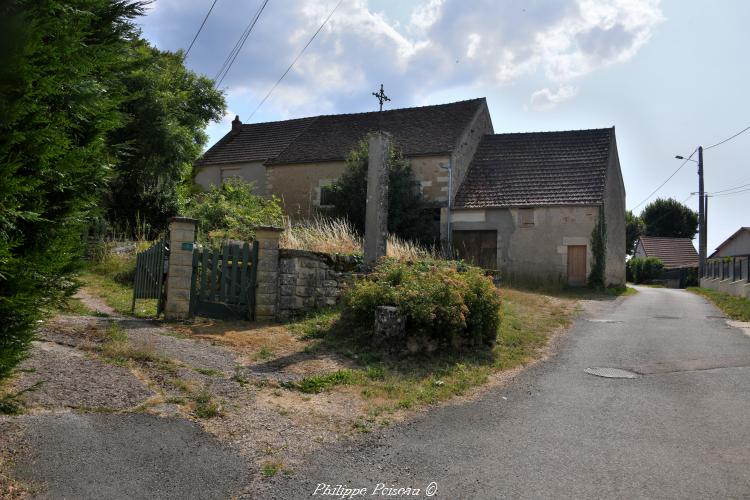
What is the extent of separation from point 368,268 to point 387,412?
18.5 ft

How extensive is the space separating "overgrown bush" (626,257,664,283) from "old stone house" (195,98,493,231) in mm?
22490

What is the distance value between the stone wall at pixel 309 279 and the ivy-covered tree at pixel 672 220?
52860 mm

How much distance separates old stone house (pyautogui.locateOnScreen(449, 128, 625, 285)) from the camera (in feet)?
70.3

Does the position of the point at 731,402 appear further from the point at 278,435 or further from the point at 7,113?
the point at 7,113

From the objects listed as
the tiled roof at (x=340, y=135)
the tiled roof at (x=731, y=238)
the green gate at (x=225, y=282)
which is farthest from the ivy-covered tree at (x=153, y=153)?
the tiled roof at (x=731, y=238)

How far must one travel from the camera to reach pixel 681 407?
6.32 m

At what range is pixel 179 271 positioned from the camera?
31.7 ft

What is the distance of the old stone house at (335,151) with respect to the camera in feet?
77.3

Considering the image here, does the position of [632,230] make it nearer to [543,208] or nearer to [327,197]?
[543,208]

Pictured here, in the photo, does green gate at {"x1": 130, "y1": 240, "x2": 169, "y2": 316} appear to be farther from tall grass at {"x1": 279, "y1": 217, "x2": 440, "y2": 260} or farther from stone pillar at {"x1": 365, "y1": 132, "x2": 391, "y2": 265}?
stone pillar at {"x1": 365, "y1": 132, "x2": 391, "y2": 265}

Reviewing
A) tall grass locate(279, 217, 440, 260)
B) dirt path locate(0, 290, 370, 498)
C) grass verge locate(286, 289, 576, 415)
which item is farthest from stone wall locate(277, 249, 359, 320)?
dirt path locate(0, 290, 370, 498)

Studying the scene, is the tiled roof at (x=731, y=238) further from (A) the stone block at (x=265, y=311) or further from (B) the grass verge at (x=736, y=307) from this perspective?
(A) the stone block at (x=265, y=311)

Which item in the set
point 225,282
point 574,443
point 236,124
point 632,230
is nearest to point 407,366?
point 574,443

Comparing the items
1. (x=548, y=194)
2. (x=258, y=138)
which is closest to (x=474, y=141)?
(x=548, y=194)
